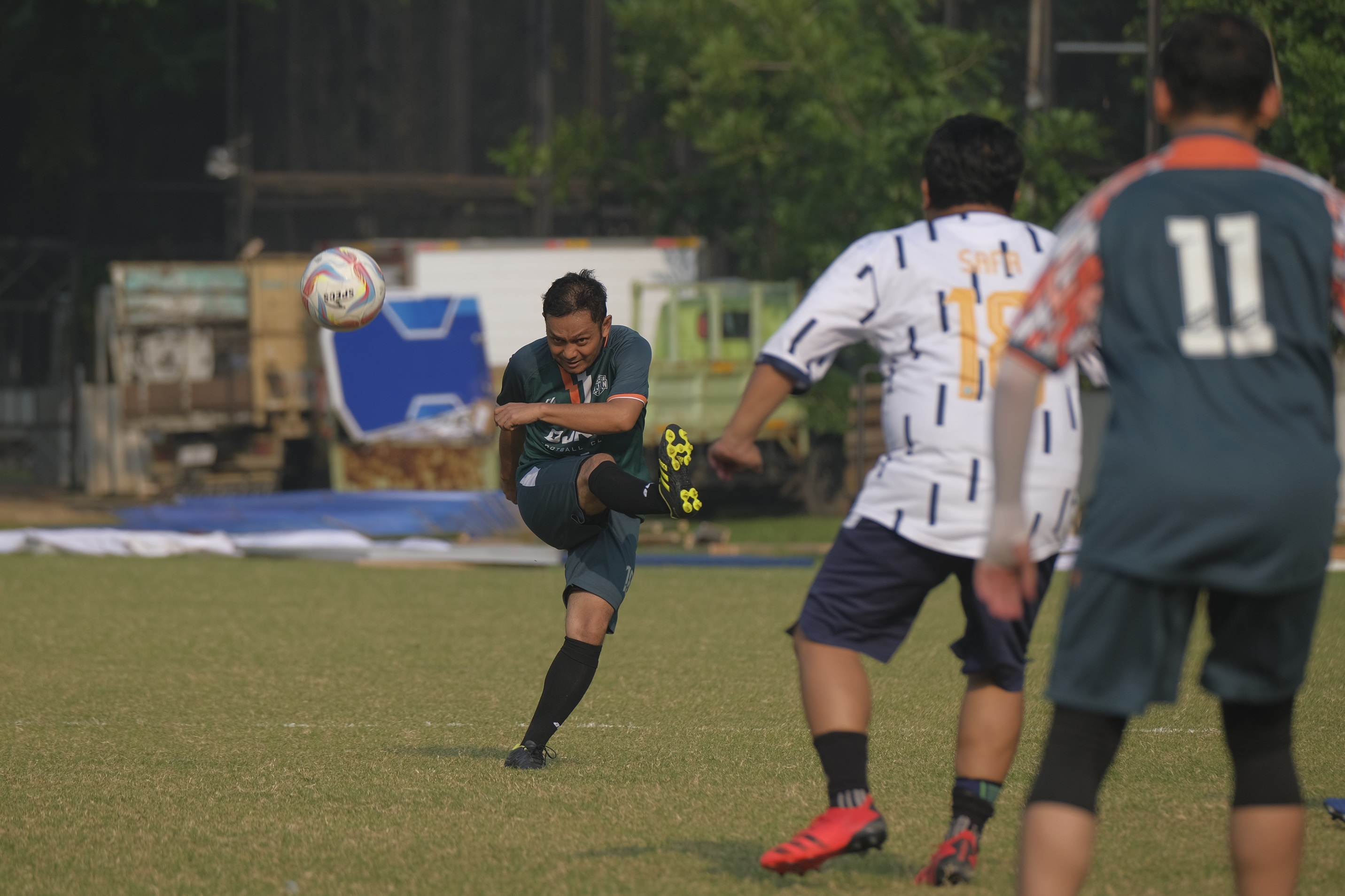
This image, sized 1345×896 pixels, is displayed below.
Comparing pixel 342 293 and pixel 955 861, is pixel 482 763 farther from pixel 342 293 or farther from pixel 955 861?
pixel 342 293

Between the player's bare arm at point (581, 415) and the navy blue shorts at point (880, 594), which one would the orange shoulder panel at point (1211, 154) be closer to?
the navy blue shorts at point (880, 594)

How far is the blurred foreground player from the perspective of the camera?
326cm

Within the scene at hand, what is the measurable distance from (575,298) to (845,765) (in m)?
2.46

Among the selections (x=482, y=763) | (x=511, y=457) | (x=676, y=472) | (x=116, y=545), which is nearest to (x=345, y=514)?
(x=116, y=545)

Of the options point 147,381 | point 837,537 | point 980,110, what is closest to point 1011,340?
point 837,537

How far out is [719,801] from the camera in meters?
5.54

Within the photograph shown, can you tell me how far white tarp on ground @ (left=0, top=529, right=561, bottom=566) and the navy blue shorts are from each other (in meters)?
10.7

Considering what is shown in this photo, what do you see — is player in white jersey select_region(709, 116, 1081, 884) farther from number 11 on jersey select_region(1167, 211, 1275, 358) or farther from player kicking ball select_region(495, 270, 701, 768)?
player kicking ball select_region(495, 270, 701, 768)

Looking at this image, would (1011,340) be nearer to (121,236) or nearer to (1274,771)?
(1274,771)

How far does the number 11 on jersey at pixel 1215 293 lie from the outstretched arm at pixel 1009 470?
304mm

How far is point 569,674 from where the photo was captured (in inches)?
245

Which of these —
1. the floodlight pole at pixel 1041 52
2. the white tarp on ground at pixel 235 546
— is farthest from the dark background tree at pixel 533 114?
the white tarp on ground at pixel 235 546

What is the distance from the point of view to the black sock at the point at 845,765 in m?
4.19

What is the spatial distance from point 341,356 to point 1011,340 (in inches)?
644
